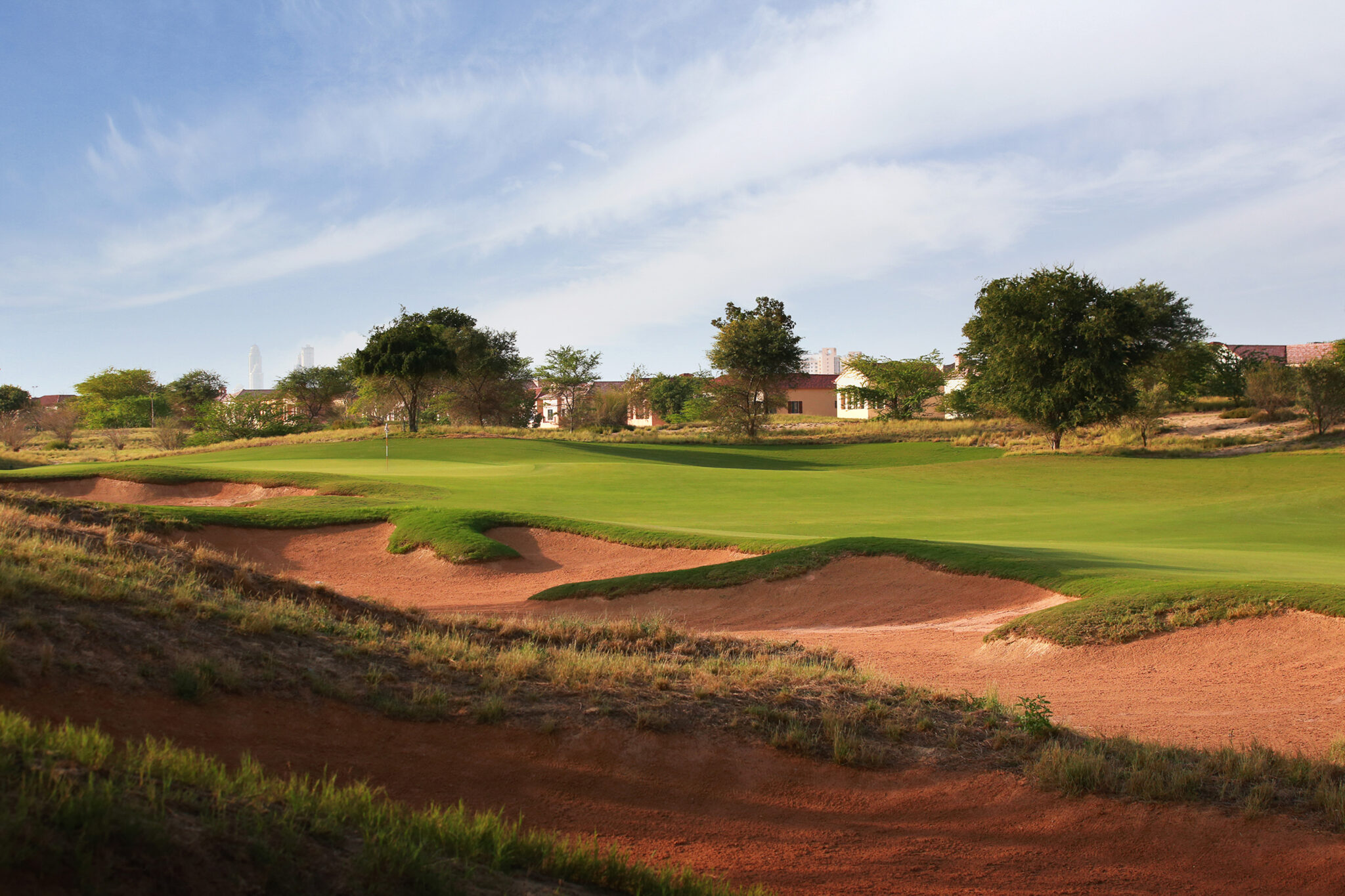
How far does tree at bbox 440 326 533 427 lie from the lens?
212 ft

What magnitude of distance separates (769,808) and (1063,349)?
42.1 m

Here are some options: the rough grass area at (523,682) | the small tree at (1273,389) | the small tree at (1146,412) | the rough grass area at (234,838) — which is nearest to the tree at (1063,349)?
the small tree at (1146,412)

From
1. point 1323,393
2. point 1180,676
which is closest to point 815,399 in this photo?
point 1323,393

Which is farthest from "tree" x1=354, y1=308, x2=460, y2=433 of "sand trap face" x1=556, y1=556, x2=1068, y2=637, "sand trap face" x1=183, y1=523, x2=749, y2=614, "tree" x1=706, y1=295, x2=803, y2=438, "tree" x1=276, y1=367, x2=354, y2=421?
"sand trap face" x1=556, y1=556, x2=1068, y2=637

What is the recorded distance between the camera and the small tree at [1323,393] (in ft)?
142

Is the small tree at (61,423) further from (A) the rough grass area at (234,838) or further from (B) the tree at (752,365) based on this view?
(A) the rough grass area at (234,838)

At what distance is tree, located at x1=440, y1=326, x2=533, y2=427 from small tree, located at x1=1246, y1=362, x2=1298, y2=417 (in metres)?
51.8

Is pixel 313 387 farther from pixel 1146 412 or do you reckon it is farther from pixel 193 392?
pixel 1146 412

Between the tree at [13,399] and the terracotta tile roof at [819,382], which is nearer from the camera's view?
the tree at [13,399]

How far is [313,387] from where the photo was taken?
86.4 meters

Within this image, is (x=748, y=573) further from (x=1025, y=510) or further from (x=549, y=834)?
(x=1025, y=510)

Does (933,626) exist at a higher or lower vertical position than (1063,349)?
lower

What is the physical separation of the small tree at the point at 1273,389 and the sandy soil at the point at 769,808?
5728 cm

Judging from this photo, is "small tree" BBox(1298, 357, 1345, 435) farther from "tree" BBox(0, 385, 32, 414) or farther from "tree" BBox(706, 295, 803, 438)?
"tree" BBox(0, 385, 32, 414)
